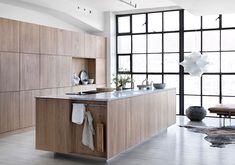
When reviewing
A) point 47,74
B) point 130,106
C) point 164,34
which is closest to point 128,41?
point 164,34

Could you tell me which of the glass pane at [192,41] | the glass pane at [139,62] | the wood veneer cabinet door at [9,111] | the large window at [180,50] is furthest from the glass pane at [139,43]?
the wood veneer cabinet door at [9,111]

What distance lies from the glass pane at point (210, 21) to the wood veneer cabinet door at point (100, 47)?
10.7 ft

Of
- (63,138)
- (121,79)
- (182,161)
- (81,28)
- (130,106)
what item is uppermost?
(81,28)

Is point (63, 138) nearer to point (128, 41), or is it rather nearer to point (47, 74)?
point (47, 74)

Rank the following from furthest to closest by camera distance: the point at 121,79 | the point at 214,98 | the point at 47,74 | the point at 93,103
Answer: the point at 214,98, the point at 47,74, the point at 121,79, the point at 93,103

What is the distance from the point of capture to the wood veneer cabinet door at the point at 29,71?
7.34 m

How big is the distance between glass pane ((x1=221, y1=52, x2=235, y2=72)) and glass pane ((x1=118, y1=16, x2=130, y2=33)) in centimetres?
330

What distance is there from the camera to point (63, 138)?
17.3ft

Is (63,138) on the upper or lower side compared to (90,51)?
lower

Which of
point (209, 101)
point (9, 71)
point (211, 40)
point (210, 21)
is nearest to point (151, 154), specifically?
point (9, 71)

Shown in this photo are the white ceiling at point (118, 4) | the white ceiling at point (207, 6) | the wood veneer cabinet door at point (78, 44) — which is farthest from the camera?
the white ceiling at point (118, 4)

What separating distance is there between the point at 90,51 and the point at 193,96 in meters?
3.55

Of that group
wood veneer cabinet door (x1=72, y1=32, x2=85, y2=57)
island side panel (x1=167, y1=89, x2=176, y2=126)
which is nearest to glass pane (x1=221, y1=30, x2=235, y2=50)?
island side panel (x1=167, y1=89, x2=176, y2=126)

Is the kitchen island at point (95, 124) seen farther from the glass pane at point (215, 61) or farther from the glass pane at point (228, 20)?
the glass pane at point (228, 20)
